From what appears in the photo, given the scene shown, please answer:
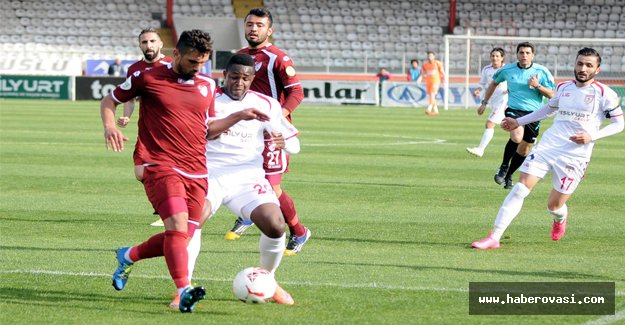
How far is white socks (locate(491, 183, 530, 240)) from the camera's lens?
10422 mm

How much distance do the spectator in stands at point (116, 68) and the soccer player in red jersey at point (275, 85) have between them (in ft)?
109

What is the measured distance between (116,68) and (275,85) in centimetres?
3387

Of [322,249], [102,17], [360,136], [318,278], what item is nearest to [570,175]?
[322,249]

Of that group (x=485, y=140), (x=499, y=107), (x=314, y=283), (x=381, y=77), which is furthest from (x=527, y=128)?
(x=381, y=77)

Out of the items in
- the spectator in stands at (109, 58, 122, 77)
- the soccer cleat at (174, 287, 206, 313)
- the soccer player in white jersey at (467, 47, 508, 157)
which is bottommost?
the spectator in stands at (109, 58, 122, 77)

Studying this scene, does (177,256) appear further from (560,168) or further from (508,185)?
(508,185)

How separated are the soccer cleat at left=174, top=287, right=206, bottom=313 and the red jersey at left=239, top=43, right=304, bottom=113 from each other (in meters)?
3.79

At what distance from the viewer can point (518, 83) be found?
54.4 feet

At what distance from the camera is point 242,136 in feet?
26.3

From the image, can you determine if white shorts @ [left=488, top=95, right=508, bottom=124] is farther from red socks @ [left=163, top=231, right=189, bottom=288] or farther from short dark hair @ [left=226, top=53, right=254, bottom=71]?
red socks @ [left=163, top=231, right=189, bottom=288]

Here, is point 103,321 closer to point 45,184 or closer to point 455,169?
point 45,184

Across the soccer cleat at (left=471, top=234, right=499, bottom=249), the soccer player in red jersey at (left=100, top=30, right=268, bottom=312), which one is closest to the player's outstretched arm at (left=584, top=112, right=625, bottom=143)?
the soccer cleat at (left=471, top=234, right=499, bottom=249)

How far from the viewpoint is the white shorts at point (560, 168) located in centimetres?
1064

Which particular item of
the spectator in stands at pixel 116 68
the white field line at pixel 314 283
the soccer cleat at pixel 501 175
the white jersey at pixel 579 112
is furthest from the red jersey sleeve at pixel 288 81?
the spectator in stands at pixel 116 68
